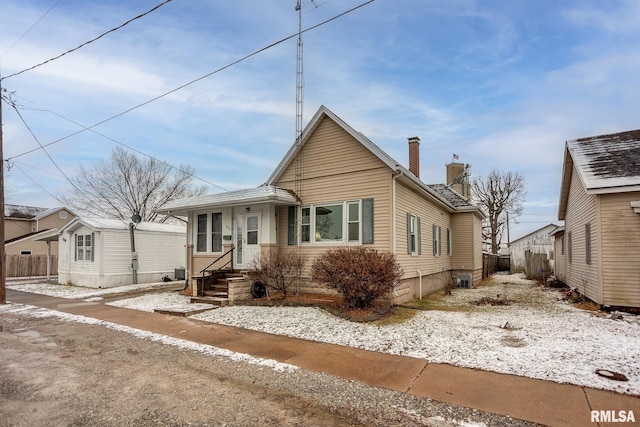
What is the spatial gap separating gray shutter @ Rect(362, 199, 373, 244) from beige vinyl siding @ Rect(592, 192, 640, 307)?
6221 millimetres

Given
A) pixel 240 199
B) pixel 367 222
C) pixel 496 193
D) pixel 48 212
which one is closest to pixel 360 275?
pixel 367 222

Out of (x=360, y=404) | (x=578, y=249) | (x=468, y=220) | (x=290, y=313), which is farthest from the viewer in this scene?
(x=468, y=220)

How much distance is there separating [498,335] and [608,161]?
7245 millimetres

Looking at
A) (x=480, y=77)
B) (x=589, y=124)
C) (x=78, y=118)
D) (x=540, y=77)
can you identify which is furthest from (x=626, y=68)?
(x=78, y=118)

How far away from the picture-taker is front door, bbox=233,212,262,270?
41.9 feet

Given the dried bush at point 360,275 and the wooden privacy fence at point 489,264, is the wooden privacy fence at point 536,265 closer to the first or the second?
the wooden privacy fence at point 489,264

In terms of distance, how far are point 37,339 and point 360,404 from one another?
755 cm

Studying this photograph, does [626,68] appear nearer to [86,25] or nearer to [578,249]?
[578,249]

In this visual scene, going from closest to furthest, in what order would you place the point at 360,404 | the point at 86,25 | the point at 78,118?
the point at 360,404
the point at 86,25
the point at 78,118

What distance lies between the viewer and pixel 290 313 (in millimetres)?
9469

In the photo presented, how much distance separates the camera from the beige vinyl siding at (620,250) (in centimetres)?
931

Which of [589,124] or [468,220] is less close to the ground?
[589,124]

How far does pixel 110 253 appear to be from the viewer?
1819 cm

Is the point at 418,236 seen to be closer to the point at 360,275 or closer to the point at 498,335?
the point at 360,275
